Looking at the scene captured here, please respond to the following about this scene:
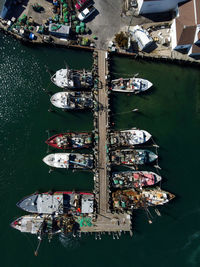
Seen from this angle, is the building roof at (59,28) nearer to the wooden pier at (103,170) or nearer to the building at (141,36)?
the wooden pier at (103,170)

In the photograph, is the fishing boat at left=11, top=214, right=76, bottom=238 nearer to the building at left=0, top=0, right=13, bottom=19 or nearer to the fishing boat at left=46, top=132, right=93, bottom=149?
the fishing boat at left=46, top=132, right=93, bottom=149

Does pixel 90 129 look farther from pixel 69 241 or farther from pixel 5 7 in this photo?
pixel 5 7

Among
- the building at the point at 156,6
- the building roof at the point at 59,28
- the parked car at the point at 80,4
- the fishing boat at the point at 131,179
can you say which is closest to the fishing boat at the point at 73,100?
the building roof at the point at 59,28

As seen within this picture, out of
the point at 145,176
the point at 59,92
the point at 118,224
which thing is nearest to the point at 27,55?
the point at 59,92

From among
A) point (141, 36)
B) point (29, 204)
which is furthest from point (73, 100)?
point (29, 204)

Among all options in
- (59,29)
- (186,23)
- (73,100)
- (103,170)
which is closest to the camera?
(186,23)

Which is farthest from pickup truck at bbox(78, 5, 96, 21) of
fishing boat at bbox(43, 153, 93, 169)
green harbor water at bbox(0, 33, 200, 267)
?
fishing boat at bbox(43, 153, 93, 169)
